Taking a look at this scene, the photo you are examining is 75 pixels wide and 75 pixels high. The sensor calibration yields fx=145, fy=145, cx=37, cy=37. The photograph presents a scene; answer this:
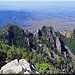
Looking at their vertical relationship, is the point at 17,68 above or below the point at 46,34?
above

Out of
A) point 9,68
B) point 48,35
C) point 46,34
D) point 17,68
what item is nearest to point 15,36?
point 46,34

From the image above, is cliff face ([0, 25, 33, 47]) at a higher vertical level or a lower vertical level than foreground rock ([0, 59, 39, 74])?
lower

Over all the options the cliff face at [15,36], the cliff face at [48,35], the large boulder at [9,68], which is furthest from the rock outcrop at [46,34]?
the large boulder at [9,68]

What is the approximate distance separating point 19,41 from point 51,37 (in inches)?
1106

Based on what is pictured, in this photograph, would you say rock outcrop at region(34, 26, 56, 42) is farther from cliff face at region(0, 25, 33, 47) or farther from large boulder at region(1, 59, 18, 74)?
large boulder at region(1, 59, 18, 74)

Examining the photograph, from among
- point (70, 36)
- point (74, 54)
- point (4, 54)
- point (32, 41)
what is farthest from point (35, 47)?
point (4, 54)

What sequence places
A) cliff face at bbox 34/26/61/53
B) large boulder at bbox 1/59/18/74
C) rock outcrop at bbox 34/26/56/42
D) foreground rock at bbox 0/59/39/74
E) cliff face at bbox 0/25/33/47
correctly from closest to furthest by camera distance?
1. foreground rock at bbox 0/59/39/74
2. large boulder at bbox 1/59/18/74
3. cliff face at bbox 0/25/33/47
4. cliff face at bbox 34/26/61/53
5. rock outcrop at bbox 34/26/56/42

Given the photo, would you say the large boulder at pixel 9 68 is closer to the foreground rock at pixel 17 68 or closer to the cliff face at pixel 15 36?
the foreground rock at pixel 17 68

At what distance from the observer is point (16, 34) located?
97062 mm

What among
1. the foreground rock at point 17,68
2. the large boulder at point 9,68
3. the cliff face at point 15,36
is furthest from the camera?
the cliff face at point 15,36

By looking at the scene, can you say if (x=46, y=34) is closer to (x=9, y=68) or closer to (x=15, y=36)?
(x=15, y=36)

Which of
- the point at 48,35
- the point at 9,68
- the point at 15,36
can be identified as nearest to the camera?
the point at 9,68

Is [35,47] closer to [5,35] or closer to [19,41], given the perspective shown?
[19,41]

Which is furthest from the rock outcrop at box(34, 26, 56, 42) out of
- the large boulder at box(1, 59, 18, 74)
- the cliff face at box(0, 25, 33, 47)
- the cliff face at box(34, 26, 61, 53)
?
the large boulder at box(1, 59, 18, 74)
